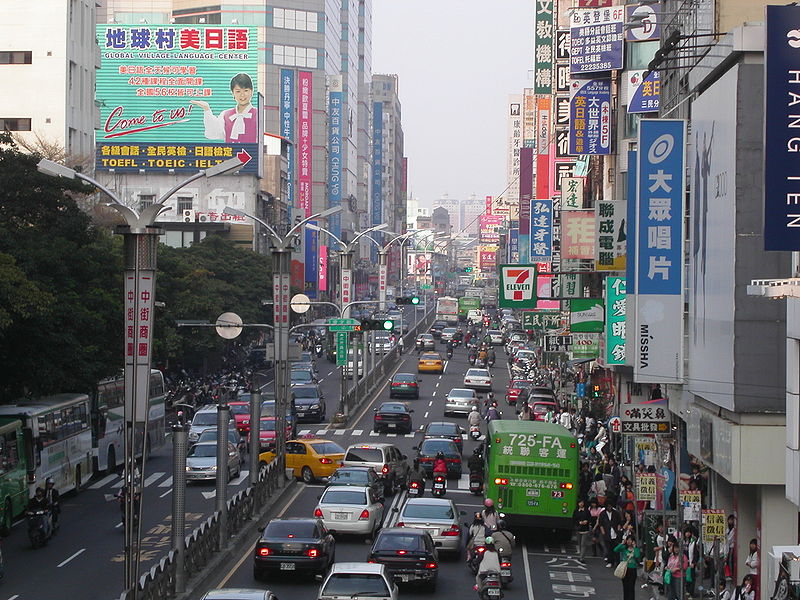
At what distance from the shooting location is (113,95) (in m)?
104

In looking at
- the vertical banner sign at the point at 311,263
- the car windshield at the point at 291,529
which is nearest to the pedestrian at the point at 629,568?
the car windshield at the point at 291,529

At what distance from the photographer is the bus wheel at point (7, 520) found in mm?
32844

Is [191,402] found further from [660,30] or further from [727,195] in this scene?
[727,195]

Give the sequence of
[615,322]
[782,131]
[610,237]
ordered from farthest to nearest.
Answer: [610,237] → [615,322] → [782,131]

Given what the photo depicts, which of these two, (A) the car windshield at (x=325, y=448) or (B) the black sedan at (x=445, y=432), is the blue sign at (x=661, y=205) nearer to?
(A) the car windshield at (x=325, y=448)

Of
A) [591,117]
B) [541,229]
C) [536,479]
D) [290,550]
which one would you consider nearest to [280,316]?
[536,479]

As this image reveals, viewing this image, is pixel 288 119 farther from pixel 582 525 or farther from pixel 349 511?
pixel 582 525

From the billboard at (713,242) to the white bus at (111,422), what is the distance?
65.3 feet

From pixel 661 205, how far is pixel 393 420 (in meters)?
30.0

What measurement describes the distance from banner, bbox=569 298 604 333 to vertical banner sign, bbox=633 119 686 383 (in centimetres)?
1409

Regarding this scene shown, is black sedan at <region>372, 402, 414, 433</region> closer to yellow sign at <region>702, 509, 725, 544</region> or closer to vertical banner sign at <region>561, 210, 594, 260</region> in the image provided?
vertical banner sign at <region>561, 210, 594, 260</region>

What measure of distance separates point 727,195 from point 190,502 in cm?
1973

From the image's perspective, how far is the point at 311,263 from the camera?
436ft

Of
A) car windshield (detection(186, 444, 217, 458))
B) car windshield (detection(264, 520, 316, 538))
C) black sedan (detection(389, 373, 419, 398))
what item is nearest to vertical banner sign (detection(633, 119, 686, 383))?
car windshield (detection(264, 520, 316, 538))
